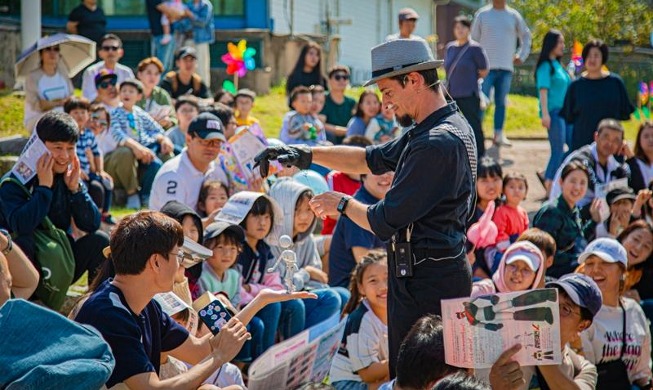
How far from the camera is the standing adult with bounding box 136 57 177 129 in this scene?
11.1 m

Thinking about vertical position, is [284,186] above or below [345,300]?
above

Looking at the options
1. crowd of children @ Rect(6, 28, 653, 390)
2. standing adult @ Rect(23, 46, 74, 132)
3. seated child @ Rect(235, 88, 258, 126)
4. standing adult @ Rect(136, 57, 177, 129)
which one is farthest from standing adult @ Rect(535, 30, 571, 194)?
standing adult @ Rect(23, 46, 74, 132)

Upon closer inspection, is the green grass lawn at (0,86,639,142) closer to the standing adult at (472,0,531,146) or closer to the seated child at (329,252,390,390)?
the standing adult at (472,0,531,146)

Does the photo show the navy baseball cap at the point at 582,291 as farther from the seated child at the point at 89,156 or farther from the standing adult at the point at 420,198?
the seated child at the point at 89,156

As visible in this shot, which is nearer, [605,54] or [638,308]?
[638,308]

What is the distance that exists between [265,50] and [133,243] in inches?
542

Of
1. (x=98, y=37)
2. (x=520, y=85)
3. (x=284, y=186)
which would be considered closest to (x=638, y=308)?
(x=284, y=186)

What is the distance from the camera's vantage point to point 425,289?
15.2 feet

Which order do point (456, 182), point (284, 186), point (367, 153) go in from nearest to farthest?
point (456, 182), point (367, 153), point (284, 186)

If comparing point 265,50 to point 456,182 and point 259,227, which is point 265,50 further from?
point 456,182

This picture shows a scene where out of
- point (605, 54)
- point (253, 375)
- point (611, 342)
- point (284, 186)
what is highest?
point (605, 54)

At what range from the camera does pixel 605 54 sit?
11.1 meters

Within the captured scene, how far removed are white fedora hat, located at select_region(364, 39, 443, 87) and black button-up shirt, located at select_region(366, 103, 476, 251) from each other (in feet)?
0.72

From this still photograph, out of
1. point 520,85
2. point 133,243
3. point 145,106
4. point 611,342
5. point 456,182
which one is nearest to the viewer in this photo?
point 133,243
